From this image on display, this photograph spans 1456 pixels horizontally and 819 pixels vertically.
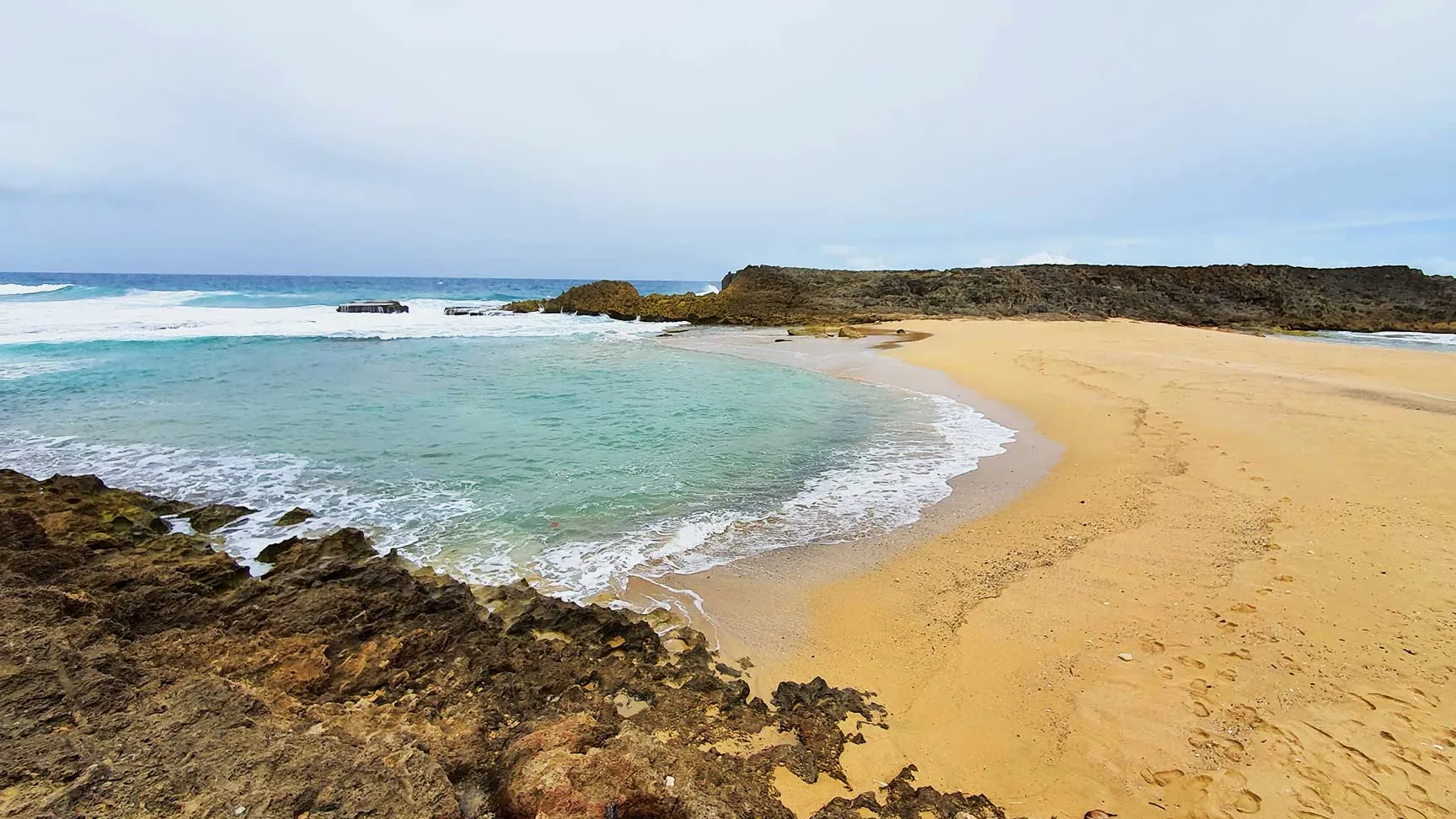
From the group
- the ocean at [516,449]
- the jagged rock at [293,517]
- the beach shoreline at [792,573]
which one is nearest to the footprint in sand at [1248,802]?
the beach shoreline at [792,573]

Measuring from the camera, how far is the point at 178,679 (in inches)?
→ 102

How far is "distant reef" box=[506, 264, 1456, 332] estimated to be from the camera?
29266 millimetres

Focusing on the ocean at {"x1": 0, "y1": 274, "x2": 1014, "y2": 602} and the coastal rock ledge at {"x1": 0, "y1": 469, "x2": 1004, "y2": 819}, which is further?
the ocean at {"x1": 0, "y1": 274, "x2": 1014, "y2": 602}

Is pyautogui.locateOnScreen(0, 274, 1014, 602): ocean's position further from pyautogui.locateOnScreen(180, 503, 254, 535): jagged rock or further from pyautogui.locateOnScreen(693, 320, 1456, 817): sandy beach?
pyautogui.locateOnScreen(693, 320, 1456, 817): sandy beach

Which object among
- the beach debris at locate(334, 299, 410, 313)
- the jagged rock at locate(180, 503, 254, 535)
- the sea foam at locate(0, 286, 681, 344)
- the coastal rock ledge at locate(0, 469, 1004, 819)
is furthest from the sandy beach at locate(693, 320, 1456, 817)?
the beach debris at locate(334, 299, 410, 313)

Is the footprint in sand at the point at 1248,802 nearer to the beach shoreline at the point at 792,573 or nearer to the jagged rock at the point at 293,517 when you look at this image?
the beach shoreline at the point at 792,573

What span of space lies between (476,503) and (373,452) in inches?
103

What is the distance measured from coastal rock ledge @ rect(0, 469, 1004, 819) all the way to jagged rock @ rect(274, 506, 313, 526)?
0.71 metres

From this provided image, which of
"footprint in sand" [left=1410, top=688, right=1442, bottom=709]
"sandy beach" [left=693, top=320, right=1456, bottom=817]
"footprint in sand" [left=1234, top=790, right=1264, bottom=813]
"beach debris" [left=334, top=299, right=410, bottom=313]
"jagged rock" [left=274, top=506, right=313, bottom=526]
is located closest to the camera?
"footprint in sand" [left=1234, top=790, right=1264, bottom=813]

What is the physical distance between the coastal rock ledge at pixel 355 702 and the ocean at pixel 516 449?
781 mm

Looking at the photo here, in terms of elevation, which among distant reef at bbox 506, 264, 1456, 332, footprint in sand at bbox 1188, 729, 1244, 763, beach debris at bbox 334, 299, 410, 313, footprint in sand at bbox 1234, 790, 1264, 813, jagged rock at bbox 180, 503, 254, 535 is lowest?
jagged rock at bbox 180, 503, 254, 535

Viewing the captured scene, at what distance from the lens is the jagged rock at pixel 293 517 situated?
5.60m

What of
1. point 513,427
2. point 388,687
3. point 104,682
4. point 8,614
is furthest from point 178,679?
point 513,427

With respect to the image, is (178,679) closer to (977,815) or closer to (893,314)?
(977,815)
